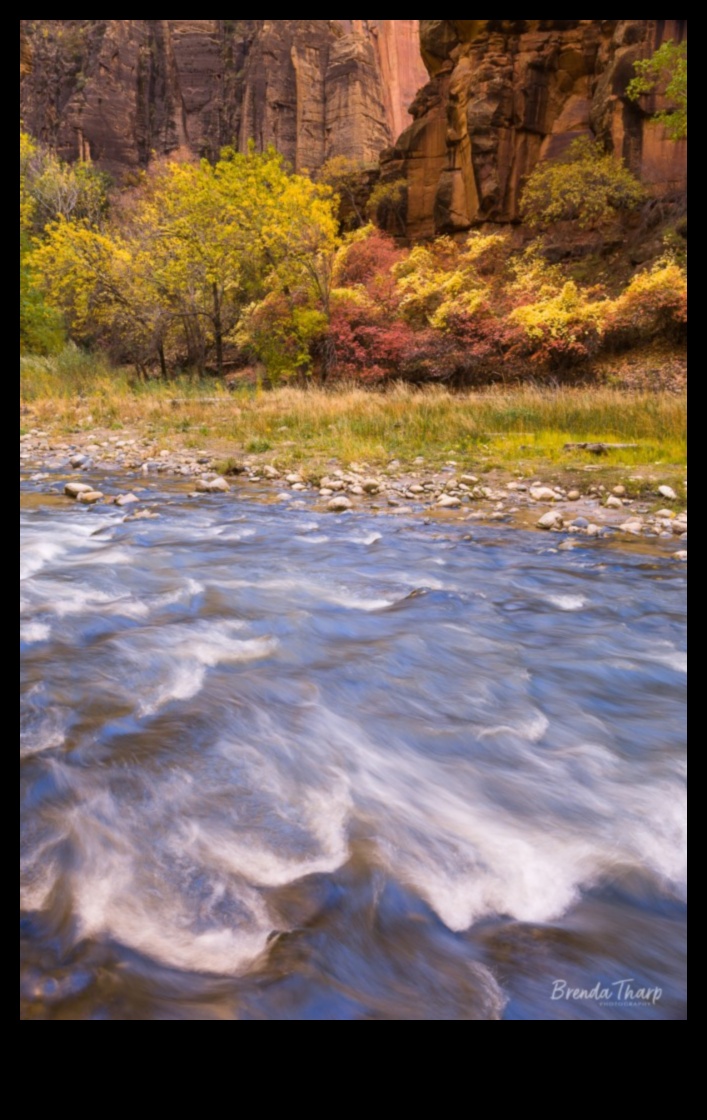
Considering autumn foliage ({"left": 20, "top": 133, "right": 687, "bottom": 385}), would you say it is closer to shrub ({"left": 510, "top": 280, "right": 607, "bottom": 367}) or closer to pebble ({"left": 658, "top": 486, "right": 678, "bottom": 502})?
shrub ({"left": 510, "top": 280, "right": 607, "bottom": 367})

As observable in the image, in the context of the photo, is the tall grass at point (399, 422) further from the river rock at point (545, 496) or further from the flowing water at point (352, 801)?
the flowing water at point (352, 801)

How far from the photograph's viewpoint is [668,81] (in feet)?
73.9

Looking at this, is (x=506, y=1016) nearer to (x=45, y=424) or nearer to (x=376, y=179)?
(x=45, y=424)

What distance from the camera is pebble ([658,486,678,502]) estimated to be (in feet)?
24.2

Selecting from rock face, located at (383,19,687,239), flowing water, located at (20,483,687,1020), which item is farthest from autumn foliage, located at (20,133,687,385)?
flowing water, located at (20,483,687,1020)

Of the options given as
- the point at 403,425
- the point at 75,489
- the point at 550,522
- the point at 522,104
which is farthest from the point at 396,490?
the point at 522,104

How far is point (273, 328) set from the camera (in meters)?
21.7

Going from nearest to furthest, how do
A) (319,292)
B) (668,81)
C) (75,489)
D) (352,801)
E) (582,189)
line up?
(352,801) → (75,489) → (319,292) → (668,81) → (582,189)

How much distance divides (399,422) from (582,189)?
17.9 m

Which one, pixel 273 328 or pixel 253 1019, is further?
pixel 273 328

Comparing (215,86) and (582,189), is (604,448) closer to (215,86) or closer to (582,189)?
(582,189)

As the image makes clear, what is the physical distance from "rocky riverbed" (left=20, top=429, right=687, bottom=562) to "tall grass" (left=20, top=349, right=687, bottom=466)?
1.08 m
